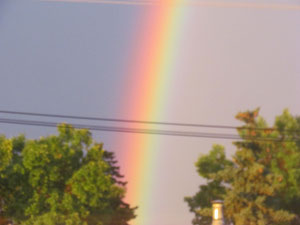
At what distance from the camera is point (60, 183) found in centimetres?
3588

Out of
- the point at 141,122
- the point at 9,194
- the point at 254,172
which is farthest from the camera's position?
the point at 9,194

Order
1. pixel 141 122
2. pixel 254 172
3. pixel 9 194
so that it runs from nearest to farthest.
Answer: pixel 141 122 → pixel 254 172 → pixel 9 194

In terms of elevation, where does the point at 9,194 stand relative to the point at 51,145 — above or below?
below

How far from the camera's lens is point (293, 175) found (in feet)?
121

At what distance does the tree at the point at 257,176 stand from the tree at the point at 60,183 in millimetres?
5619

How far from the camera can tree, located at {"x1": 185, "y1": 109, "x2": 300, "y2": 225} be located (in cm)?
3375

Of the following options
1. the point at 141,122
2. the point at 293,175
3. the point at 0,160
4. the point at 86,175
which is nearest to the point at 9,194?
the point at 0,160

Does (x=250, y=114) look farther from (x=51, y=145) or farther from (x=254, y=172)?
(x=51, y=145)

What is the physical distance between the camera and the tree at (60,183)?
113 feet

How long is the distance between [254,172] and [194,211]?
16.2 ft

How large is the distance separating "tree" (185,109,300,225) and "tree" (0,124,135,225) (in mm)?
5619

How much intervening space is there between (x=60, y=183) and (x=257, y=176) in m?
11.1

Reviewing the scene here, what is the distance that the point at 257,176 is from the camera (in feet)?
112

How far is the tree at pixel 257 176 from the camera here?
33.8m
